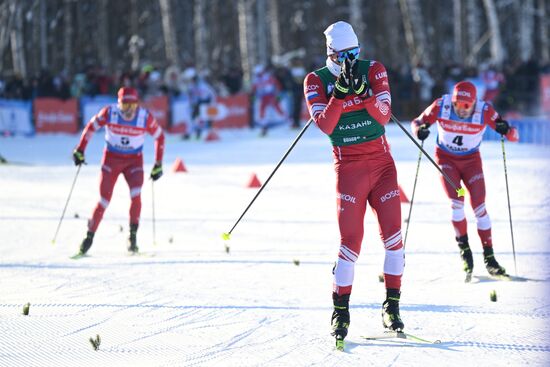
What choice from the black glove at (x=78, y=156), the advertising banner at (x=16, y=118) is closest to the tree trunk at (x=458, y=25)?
the advertising banner at (x=16, y=118)

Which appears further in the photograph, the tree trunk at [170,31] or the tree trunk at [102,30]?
the tree trunk at [102,30]

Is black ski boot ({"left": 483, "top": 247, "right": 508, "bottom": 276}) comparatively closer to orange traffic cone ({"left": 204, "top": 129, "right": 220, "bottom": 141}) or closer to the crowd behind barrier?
the crowd behind barrier

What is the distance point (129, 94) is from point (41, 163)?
9.53 meters

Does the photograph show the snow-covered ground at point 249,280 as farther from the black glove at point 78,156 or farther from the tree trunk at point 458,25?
the tree trunk at point 458,25

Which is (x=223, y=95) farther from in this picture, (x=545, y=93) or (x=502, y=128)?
(x=502, y=128)

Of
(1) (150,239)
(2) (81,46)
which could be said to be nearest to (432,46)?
(2) (81,46)

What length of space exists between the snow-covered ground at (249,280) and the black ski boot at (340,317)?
0.12 meters

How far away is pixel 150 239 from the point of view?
1191 cm

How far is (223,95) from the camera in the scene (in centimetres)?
2714

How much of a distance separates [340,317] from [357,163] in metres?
1.09

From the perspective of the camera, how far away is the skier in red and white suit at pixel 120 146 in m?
10.7

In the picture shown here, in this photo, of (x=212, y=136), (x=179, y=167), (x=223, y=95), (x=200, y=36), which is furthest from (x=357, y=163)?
(x=200, y=36)

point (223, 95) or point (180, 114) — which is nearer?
point (180, 114)

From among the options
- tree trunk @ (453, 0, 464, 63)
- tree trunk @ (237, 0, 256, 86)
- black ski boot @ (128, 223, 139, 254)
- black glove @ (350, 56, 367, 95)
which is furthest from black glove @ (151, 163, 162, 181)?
tree trunk @ (453, 0, 464, 63)
